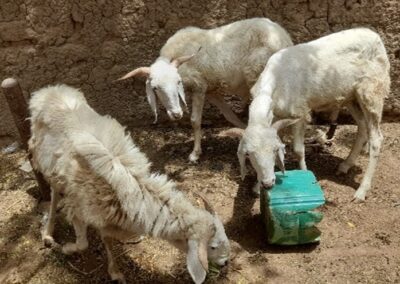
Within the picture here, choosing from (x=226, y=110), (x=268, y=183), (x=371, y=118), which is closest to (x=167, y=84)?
(x=226, y=110)

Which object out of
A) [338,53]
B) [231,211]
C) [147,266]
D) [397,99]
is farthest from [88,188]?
[397,99]

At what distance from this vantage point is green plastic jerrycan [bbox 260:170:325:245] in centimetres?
420

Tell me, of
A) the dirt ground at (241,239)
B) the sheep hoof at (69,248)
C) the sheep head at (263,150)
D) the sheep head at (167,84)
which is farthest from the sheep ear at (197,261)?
the sheep head at (167,84)

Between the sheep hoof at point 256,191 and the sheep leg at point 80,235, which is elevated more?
the sheep leg at point 80,235

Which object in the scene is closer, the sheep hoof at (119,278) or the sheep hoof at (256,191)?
the sheep hoof at (119,278)

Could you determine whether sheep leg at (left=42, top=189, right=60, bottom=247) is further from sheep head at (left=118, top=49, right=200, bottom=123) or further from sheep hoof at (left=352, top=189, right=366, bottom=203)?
sheep hoof at (left=352, top=189, right=366, bottom=203)

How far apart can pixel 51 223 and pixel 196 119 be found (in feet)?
7.26

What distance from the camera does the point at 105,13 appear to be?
19.7 feet

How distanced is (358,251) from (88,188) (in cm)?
260

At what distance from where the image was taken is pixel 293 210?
13.8ft

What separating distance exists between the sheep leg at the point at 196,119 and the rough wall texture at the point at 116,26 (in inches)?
37.5

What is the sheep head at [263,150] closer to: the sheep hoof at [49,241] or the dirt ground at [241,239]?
the dirt ground at [241,239]

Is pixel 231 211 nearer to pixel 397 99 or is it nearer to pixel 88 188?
pixel 88 188

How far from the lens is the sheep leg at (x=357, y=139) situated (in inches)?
218
